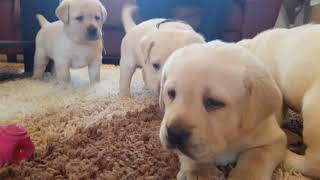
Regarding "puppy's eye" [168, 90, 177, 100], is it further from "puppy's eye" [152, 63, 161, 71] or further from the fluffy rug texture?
"puppy's eye" [152, 63, 161, 71]

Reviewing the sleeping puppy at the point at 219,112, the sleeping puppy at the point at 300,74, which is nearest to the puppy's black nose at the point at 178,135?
the sleeping puppy at the point at 219,112

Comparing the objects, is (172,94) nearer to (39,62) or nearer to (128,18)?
(128,18)

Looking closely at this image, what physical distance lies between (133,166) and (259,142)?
0.37 meters

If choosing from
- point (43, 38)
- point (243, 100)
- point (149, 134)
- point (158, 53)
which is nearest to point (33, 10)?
point (43, 38)

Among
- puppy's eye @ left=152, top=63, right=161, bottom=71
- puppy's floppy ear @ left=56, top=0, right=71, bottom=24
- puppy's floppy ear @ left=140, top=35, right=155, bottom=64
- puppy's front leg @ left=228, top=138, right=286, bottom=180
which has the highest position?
puppy's floppy ear @ left=56, top=0, right=71, bottom=24

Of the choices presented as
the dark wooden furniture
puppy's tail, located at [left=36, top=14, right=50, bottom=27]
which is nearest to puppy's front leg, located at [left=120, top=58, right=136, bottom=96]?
puppy's tail, located at [left=36, top=14, right=50, bottom=27]

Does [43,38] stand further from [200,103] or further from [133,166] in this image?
[200,103]

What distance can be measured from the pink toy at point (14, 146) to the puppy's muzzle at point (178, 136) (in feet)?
1.62

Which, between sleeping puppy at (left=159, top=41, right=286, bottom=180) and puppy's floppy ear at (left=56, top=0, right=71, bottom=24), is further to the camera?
puppy's floppy ear at (left=56, top=0, right=71, bottom=24)

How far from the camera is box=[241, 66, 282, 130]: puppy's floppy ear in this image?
3.51 feet

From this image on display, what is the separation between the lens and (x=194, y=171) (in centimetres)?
108

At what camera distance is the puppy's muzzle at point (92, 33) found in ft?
8.23

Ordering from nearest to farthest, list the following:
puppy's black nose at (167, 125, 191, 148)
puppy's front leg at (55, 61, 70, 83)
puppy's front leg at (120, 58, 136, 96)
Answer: puppy's black nose at (167, 125, 191, 148) < puppy's front leg at (120, 58, 136, 96) < puppy's front leg at (55, 61, 70, 83)

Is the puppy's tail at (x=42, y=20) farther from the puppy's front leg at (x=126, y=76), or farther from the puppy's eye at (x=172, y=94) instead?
the puppy's eye at (x=172, y=94)
